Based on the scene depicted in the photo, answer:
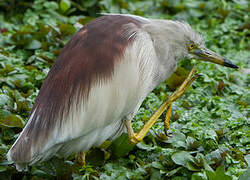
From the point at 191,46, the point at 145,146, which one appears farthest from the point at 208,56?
the point at 145,146

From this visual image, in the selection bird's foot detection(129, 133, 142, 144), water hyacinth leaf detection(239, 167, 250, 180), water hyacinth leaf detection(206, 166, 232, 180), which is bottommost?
bird's foot detection(129, 133, 142, 144)

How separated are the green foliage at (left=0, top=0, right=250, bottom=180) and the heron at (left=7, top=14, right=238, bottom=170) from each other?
0.82 ft

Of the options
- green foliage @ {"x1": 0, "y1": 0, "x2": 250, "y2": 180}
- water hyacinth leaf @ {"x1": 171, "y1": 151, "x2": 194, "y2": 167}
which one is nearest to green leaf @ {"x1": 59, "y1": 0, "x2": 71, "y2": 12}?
green foliage @ {"x1": 0, "y1": 0, "x2": 250, "y2": 180}

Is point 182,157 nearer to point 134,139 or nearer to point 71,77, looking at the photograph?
point 134,139

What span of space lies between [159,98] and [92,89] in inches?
62.3

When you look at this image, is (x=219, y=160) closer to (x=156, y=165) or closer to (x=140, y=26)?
(x=156, y=165)

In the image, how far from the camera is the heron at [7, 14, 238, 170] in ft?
10.5

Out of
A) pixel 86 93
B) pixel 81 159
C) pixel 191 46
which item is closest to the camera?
pixel 86 93

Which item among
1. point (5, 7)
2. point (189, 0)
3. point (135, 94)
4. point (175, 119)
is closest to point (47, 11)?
point (5, 7)

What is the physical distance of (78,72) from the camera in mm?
3295

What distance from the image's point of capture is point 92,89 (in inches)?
129

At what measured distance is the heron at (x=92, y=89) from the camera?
320 cm

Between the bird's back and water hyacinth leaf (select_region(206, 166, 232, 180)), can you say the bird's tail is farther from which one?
water hyacinth leaf (select_region(206, 166, 232, 180))

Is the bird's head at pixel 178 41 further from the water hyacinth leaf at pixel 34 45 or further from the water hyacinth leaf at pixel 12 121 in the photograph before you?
the water hyacinth leaf at pixel 34 45
